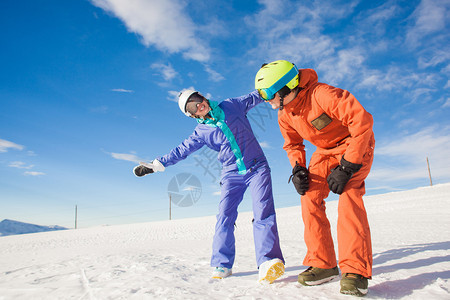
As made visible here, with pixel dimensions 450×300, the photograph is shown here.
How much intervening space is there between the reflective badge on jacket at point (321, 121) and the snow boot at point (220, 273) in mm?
1679

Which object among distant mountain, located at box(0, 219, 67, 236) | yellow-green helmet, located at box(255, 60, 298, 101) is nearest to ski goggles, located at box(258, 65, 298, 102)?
yellow-green helmet, located at box(255, 60, 298, 101)

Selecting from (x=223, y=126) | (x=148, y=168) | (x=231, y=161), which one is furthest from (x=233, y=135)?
(x=148, y=168)

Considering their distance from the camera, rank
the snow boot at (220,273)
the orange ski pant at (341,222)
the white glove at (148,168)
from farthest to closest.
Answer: the white glove at (148,168) < the snow boot at (220,273) < the orange ski pant at (341,222)

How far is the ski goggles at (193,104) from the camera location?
10.1 feet

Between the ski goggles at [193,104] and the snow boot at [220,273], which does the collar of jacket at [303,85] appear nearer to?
the ski goggles at [193,104]

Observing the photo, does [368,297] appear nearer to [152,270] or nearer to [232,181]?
[232,181]

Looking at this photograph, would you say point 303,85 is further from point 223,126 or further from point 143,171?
point 143,171

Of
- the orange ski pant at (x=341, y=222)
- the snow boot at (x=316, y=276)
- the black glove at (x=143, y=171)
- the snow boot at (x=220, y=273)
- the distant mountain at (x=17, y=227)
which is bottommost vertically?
the distant mountain at (x=17, y=227)

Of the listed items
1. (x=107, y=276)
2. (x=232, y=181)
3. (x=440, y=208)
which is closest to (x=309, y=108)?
(x=232, y=181)

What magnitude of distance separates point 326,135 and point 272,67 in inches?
29.5

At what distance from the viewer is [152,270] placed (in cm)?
285

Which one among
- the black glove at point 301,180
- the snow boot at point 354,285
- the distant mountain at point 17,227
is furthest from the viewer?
the distant mountain at point 17,227

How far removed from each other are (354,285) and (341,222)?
0.45m

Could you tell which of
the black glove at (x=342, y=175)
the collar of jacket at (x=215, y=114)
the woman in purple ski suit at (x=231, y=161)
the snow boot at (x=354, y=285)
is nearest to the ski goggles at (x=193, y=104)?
the woman in purple ski suit at (x=231, y=161)
